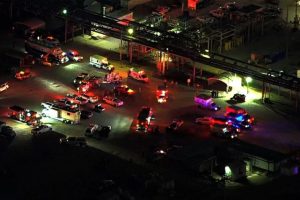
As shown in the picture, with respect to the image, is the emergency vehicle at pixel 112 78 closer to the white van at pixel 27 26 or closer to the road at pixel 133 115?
the road at pixel 133 115

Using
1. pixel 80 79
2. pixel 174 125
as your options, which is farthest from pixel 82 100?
pixel 174 125

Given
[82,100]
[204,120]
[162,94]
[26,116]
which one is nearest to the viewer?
[26,116]

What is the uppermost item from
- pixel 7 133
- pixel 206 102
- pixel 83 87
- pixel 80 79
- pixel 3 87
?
pixel 80 79

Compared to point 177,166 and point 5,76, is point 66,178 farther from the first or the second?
point 5,76

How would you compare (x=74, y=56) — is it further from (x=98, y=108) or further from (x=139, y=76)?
(x=98, y=108)

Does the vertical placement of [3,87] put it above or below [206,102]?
above

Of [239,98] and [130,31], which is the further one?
[130,31]

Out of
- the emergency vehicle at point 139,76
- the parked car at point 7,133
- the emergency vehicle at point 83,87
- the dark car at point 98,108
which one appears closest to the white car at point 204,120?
the dark car at point 98,108
